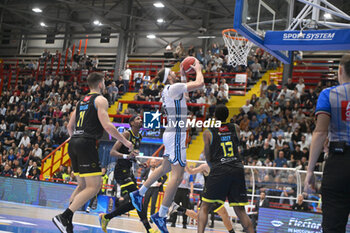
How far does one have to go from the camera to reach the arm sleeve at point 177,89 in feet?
19.5

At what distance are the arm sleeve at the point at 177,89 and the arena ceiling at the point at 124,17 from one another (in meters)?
20.5

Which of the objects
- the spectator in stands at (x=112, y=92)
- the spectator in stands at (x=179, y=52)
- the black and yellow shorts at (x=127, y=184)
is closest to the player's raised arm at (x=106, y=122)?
the black and yellow shorts at (x=127, y=184)

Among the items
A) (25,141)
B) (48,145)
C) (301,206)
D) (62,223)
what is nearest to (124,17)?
(25,141)

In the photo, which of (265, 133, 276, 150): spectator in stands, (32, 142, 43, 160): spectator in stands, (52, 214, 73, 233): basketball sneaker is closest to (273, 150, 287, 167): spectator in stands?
(265, 133, 276, 150): spectator in stands

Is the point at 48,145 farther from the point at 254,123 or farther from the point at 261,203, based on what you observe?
the point at 261,203

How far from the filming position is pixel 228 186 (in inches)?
241

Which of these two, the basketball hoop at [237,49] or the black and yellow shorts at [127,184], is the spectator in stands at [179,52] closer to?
the basketball hoop at [237,49]

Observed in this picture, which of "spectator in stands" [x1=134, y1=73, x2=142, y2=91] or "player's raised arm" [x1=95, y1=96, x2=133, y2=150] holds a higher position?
"spectator in stands" [x1=134, y1=73, x2=142, y2=91]

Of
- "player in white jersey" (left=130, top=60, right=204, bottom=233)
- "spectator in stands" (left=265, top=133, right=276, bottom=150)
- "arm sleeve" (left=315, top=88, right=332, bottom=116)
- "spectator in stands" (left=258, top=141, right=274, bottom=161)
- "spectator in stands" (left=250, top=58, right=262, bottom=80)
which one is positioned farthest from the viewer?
"spectator in stands" (left=250, top=58, right=262, bottom=80)

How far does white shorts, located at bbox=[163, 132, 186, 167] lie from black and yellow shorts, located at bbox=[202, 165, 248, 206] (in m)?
0.54

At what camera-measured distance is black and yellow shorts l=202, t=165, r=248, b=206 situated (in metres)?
6.08

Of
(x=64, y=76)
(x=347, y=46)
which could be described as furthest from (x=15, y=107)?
(x=347, y=46)

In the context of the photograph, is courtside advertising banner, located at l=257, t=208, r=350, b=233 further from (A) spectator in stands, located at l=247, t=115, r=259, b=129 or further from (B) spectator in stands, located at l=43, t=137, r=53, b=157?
(B) spectator in stands, located at l=43, t=137, r=53, b=157

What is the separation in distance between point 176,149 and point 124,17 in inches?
998
